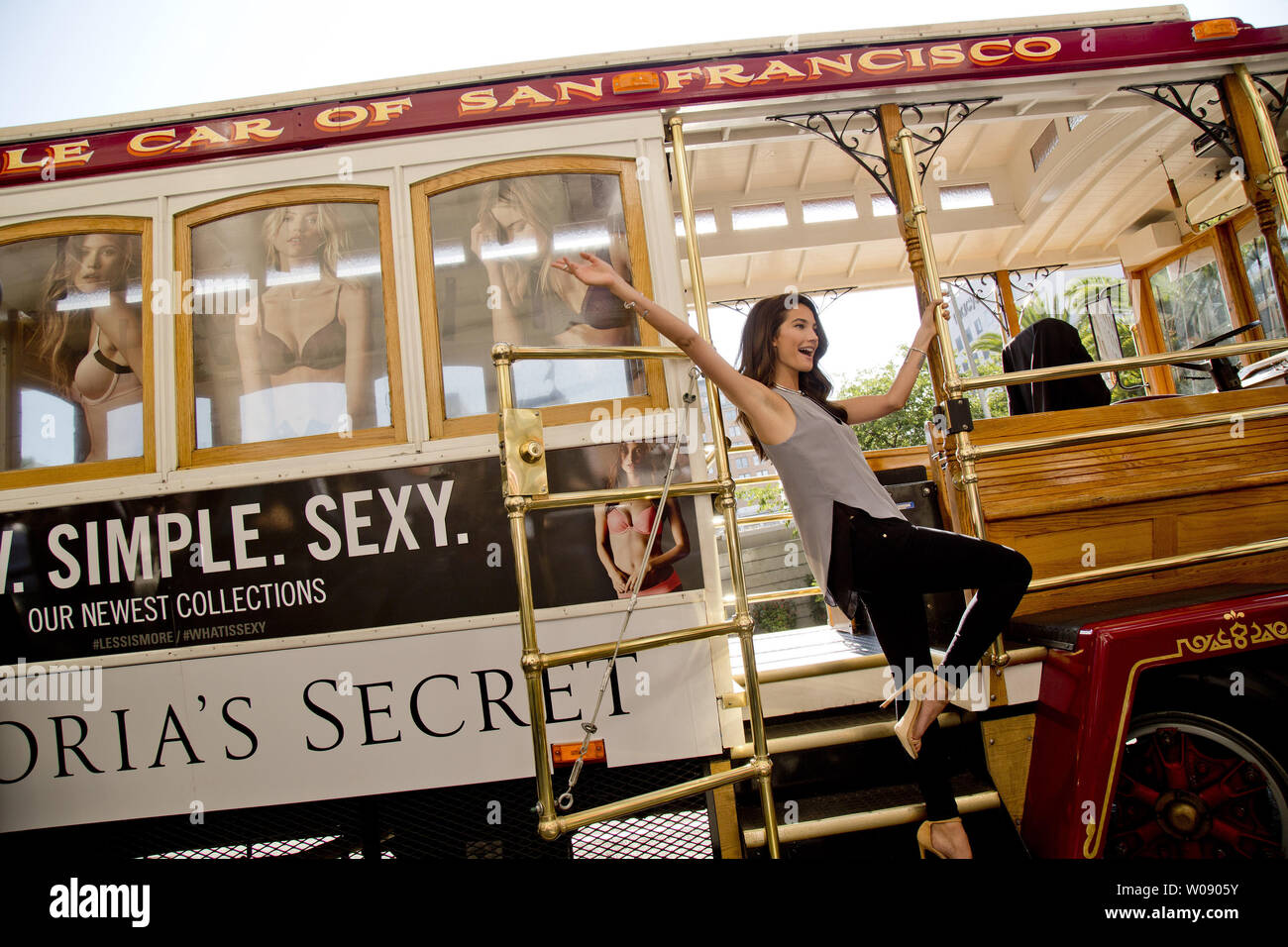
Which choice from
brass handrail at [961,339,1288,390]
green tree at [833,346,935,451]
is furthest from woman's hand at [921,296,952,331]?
green tree at [833,346,935,451]

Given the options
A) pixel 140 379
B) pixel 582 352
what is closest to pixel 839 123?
pixel 582 352

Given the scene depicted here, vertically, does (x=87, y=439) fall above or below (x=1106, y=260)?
below

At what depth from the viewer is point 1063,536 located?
2.43 m

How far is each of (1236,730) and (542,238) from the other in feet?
8.53

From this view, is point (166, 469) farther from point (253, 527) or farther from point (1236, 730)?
point (1236, 730)

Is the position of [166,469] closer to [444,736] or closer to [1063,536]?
[444,736]

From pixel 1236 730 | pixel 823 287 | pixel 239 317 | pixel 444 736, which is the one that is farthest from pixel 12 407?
pixel 823 287

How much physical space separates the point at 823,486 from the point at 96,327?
2506mm

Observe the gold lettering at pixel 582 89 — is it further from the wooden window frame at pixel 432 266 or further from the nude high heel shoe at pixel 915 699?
the nude high heel shoe at pixel 915 699

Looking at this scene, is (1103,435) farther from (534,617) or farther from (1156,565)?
(534,617)
